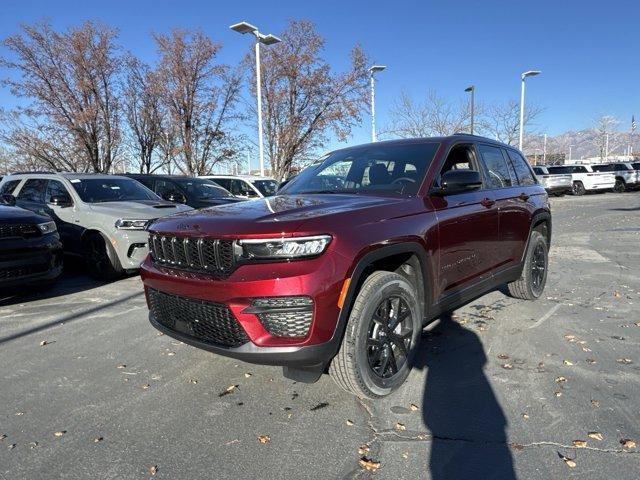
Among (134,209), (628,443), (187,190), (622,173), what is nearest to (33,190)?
(134,209)

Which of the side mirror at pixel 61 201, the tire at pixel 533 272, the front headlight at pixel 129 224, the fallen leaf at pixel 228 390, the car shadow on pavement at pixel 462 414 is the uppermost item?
the side mirror at pixel 61 201

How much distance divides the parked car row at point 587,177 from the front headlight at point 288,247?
27.3 meters

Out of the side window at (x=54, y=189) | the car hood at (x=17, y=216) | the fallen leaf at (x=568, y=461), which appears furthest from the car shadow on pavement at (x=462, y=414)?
the side window at (x=54, y=189)

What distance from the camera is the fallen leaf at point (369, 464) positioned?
254 cm

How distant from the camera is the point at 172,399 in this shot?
132 inches

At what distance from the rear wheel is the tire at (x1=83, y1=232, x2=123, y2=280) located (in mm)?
29569

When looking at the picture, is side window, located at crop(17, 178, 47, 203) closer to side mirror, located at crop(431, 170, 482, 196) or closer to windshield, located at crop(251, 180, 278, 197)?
windshield, located at crop(251, 180, 278, 197)

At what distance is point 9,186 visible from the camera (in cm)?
886

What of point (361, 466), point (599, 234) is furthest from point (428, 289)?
point (599, 234)

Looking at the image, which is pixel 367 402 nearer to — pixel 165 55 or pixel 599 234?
pixel 599 234

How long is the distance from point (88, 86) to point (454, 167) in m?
19.6

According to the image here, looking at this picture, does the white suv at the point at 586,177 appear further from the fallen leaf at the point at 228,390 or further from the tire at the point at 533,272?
the fallen leaf at the point at 228,390

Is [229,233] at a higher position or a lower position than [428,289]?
higher

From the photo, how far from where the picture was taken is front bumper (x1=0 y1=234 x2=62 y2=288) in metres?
5.58
